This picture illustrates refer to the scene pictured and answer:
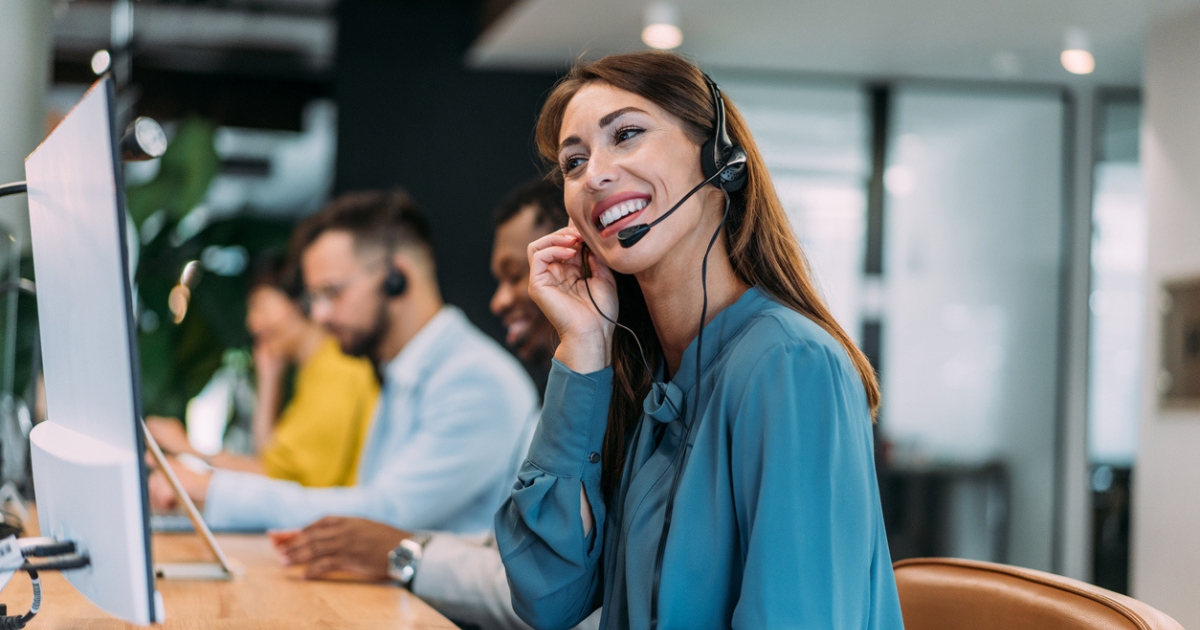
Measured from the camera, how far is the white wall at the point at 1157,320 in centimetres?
361

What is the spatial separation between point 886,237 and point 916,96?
0.70m

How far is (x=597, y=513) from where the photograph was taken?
4.58 feet

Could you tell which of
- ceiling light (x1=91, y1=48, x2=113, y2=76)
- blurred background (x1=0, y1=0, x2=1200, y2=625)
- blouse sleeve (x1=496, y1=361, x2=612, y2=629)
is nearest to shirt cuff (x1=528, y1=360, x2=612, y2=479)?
blouse sleeve (x1=496, y1=361, x2=612, y2=629)

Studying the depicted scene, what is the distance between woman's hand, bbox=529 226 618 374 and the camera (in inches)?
55.7

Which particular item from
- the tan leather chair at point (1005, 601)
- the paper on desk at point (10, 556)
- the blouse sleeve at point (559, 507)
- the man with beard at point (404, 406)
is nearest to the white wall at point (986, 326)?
the man with beard at point (404, 406)

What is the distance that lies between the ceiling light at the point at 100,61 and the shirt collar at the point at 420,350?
1.71 m

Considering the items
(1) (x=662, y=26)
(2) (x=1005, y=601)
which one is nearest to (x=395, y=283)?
(2) (x=1005, y=601)

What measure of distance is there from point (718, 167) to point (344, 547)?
0.96 m

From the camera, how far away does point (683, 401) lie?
52.0 inches

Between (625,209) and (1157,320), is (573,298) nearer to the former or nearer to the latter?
(625,209)

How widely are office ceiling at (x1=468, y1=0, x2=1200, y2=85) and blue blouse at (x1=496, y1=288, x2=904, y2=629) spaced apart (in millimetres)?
2491

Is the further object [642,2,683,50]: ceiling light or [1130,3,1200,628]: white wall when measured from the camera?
[642,2,683,50]: ceiling light

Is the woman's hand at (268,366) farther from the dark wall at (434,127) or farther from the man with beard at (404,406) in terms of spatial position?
the man with beard at (404,406)

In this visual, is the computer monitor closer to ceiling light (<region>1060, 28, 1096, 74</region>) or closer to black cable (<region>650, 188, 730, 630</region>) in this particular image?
black cable (<region>650, 188, 730, 630</region>)
